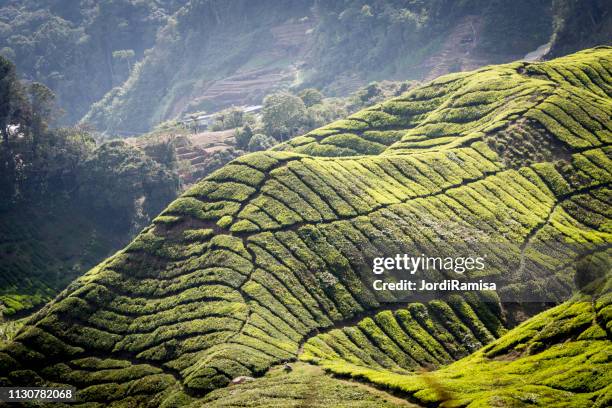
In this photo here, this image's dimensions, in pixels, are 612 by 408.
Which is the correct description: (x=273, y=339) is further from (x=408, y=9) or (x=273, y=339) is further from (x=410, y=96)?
(x=408, y=9)

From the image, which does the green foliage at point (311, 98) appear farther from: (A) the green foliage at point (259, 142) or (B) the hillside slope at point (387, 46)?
(B) the hillside slope at point (387, 46)

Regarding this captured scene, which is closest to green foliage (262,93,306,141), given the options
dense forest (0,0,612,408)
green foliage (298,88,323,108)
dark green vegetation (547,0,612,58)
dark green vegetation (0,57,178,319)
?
Answer: green foliage (298,88,323,108)

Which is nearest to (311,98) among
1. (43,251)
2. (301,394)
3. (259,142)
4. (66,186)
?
(259,142)

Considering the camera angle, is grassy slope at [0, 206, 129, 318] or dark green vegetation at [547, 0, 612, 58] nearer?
grassy slope at [0, 206, 129, 318]

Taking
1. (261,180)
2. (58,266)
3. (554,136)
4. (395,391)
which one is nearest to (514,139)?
(554,136)

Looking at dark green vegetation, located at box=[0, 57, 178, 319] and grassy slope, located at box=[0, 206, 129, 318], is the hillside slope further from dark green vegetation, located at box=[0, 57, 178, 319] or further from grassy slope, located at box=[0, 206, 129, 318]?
grassy slope, located at box=[0, 206, 129, 318]

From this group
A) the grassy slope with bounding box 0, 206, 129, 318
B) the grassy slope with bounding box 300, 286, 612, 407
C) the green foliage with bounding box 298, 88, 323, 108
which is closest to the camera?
the grassy slope with bounding box 300, 286, 612, 407
